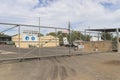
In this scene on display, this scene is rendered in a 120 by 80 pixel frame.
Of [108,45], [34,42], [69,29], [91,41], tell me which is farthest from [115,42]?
[34,42]

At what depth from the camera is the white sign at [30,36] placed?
602 inches

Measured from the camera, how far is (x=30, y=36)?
15.5 m

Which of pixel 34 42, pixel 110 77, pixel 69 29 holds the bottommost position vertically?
pixel 110 77

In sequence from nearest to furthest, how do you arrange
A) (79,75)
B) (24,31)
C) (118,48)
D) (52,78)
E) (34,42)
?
(52,78), (79,75), (24,31), (34,42), (118,48)

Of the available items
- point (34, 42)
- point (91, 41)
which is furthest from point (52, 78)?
point (91, 41)

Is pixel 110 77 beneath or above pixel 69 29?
beneath

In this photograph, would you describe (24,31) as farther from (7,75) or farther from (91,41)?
(91,41)

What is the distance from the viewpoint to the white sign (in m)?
15.3

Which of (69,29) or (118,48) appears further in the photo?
(118,48)

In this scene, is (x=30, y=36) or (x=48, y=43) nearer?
(x=30, y=36)

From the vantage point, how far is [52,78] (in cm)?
950

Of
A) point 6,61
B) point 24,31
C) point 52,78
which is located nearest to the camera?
point 52,78

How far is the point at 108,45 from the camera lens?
90.3ft

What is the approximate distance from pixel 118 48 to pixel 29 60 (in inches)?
591
